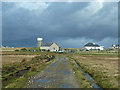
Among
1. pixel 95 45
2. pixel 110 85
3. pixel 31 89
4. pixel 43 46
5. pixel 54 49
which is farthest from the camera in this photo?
pixel 95 45

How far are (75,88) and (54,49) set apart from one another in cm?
12078

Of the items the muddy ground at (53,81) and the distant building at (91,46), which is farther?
the distant building at (91,46)

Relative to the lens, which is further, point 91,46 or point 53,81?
point 91,46

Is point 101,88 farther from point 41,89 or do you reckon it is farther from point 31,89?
point 31,89

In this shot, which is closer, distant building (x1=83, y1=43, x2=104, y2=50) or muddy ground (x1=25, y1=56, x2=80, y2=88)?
muddy ground (x1=25, y1=56, x2=80, y2=88)

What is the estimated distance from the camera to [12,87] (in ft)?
45.0

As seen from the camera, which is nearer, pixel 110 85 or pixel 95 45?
pixel 110 85

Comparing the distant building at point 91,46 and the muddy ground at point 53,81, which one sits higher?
the distant building at point 91,46

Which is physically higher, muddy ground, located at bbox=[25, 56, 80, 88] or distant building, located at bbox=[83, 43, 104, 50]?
distant building, located at bbox=[83, 43, 104, 50]

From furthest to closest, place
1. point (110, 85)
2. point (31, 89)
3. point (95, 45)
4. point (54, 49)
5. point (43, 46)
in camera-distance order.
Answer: point (95, 45), point (43, 46), point (54, 49), point (110, 85), point (31, 89)

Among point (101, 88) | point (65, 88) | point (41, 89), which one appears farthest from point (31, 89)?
point (101, 88)

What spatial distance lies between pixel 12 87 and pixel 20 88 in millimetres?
828

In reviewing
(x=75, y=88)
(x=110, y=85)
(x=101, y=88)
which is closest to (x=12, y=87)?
(x=75, y=88)

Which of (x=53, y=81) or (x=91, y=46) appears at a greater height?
(x=91, y=46)
